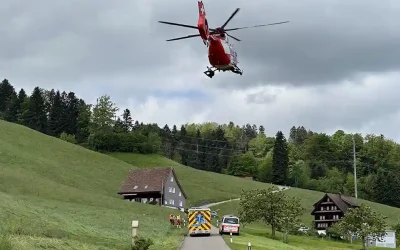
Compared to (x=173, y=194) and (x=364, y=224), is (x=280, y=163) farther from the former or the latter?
(x=364, y=224)

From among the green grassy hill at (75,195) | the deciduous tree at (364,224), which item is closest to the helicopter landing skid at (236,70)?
the green grassy hill at (75,195)

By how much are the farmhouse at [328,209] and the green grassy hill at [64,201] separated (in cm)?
4256

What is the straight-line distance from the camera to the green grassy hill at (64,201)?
3222 cm

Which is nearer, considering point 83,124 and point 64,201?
point 64,201

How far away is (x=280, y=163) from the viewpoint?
175 m

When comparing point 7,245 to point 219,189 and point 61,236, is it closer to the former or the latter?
point 61,236

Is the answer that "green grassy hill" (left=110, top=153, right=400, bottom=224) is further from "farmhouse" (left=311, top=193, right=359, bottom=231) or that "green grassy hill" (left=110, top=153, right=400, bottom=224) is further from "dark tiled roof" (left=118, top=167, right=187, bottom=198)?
"dark tiled roof" (left=118, top=167, right=187, bottom=198)

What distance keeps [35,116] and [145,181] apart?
312ft

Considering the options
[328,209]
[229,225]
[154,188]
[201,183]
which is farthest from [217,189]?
[229,225]

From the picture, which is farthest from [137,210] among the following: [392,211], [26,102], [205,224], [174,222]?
[26,102]

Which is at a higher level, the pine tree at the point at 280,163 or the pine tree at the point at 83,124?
the pine tree at the point at 83,124

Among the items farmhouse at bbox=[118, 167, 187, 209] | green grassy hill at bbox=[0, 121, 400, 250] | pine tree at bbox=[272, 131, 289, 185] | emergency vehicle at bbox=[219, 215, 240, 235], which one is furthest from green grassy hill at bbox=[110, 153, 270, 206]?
emergency vehicle at bbox=[219, 215, 240, 235]

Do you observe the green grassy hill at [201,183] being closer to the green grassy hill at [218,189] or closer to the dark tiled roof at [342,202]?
the green grassy hill at [218,189]

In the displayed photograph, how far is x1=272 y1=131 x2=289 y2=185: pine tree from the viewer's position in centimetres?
17450
